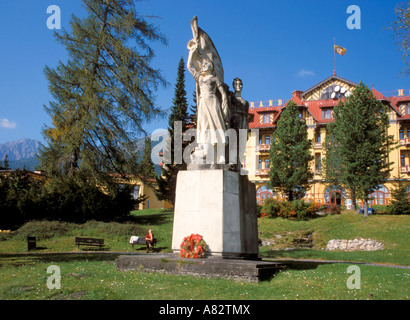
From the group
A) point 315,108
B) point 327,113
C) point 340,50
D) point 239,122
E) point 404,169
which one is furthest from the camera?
point 340,50

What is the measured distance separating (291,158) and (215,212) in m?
32.3

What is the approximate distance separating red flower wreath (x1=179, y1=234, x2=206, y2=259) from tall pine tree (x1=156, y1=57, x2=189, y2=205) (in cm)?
2999

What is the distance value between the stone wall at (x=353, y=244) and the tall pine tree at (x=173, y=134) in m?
17.2

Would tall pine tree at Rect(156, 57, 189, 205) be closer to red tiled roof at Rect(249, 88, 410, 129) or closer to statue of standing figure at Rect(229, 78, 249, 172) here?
red tiled roof at Rect(249, 88, 410, 129)

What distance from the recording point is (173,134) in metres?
46.0

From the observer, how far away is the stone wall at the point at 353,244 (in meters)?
26.0

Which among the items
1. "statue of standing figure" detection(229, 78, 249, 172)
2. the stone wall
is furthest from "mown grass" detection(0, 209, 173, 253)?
"statue of standing figure" detection(229, 78, 249, 172)

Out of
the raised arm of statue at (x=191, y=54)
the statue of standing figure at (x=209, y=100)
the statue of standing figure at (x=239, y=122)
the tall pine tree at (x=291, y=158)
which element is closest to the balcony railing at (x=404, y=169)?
the tall pine tree at (x=291, y=158)

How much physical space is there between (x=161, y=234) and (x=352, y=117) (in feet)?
61.1

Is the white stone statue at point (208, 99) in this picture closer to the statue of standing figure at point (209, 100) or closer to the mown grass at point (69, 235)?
the statue of standing figure at point (209, 100)

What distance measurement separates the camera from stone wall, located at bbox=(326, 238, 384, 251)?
26025mm

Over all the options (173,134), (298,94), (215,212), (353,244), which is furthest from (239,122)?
(298,94)

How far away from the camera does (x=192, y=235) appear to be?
31.9 ft

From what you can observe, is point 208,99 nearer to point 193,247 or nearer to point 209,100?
point 209,100
